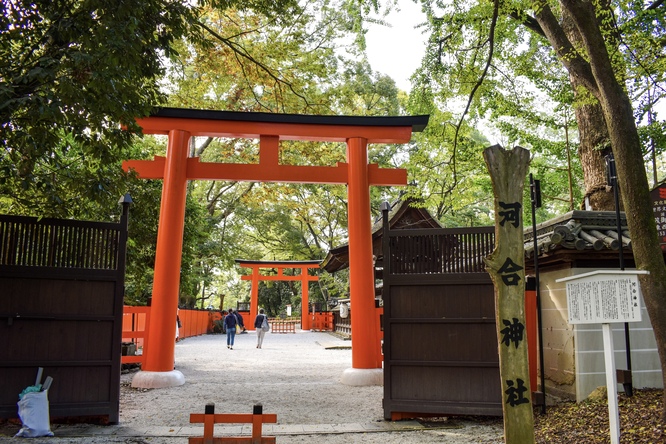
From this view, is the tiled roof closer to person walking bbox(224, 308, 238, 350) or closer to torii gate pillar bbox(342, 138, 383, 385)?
torii gate pillar bbox(342, 138, 383, 385)

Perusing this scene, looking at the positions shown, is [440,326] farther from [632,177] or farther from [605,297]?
[632,177]

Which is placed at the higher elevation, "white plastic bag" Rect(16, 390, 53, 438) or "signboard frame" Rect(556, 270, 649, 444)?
"signboard frame" Rect(556, 270, 649, 444)

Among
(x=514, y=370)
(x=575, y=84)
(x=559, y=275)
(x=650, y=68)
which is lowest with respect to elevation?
(x=514, y=370)

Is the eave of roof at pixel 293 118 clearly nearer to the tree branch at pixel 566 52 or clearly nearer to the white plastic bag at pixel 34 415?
the tree branch at pixel 566 52

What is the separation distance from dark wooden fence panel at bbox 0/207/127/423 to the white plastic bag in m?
0.36

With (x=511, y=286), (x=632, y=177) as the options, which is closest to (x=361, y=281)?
(x=632, y=177)

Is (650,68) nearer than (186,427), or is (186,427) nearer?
(186,427)

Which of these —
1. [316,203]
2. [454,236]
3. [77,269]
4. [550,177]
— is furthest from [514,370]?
[316,203]

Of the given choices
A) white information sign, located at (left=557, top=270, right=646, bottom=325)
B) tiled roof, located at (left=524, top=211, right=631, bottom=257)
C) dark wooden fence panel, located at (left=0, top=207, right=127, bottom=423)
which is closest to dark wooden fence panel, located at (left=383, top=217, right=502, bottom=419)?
tiled roof, located at (left=524, top=211, right=631, bottom=257)

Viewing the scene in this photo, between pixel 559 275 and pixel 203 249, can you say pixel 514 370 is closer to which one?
pixel 559 275

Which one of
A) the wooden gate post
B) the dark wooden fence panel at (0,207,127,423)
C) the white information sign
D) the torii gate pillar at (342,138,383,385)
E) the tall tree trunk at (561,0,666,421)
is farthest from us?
the torii gate pillar at (342,138,383,385)

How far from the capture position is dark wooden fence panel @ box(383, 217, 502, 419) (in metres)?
6.66

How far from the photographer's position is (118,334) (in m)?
6.72

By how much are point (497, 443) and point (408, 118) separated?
645cm
